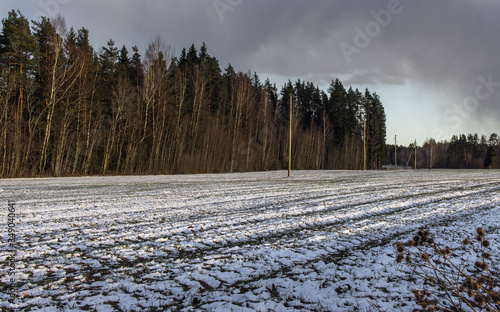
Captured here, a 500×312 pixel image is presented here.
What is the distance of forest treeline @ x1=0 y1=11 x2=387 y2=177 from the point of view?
2469 centimetres

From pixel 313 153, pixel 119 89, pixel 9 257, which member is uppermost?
pixel 119 89

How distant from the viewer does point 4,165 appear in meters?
22.8

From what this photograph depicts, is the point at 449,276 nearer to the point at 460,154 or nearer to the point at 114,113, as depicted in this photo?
the point at 114,113

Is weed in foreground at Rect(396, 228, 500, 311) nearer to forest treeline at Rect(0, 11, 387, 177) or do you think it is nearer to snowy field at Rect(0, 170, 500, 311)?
snowy field at Rect(0, 170, 500, 311)

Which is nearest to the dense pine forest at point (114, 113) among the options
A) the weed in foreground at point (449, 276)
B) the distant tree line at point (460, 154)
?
the weed in foreground at point (449, 276)

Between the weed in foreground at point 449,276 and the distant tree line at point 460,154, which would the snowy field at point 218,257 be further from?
the distant tree line at point 460,154

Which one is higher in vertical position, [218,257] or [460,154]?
[460,154]

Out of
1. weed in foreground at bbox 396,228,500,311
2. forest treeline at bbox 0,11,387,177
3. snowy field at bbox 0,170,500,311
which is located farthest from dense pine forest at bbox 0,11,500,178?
weed in foreground at bbox 396,228,500,311

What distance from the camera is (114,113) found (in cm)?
3098

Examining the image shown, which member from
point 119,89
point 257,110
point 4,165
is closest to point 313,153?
point 257,110

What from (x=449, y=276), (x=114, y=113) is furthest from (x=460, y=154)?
(x=449, y=276)

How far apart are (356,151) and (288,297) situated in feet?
235

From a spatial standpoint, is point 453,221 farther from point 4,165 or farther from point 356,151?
point 356,151

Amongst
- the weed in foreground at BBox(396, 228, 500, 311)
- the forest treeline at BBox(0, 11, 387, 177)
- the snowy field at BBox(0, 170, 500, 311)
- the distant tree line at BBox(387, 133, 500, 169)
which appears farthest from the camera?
the distant tree line at BBox(387, 133, 500, 169)
